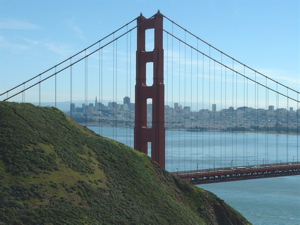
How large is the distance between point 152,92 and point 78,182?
1320cm

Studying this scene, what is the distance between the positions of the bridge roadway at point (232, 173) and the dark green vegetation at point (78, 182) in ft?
17.9

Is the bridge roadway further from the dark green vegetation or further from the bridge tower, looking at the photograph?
the dark green vegetation

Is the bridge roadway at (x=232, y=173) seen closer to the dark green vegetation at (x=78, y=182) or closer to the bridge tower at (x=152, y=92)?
the bridge tower at (x=152, y=92)

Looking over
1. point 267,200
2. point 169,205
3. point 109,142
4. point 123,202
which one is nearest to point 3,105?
point 109,142

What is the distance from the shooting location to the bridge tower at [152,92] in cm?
3189

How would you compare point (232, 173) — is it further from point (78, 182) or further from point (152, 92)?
point (78, 182)

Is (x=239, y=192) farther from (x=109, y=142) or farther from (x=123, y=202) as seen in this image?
(x=123, y=202)

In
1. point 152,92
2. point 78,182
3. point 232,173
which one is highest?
point 152,92

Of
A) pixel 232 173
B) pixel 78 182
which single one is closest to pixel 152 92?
pixel 232 173

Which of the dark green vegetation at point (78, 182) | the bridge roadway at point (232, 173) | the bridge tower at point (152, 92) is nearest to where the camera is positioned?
Result: the dark green vegetation at point (78, 182)

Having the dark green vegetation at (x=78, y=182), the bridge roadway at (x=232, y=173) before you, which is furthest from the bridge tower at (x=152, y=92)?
the dark green vegetation at (x=78, y=182)

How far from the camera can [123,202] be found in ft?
70.8

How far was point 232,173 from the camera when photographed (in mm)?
37125

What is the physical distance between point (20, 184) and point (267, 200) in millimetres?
37705
